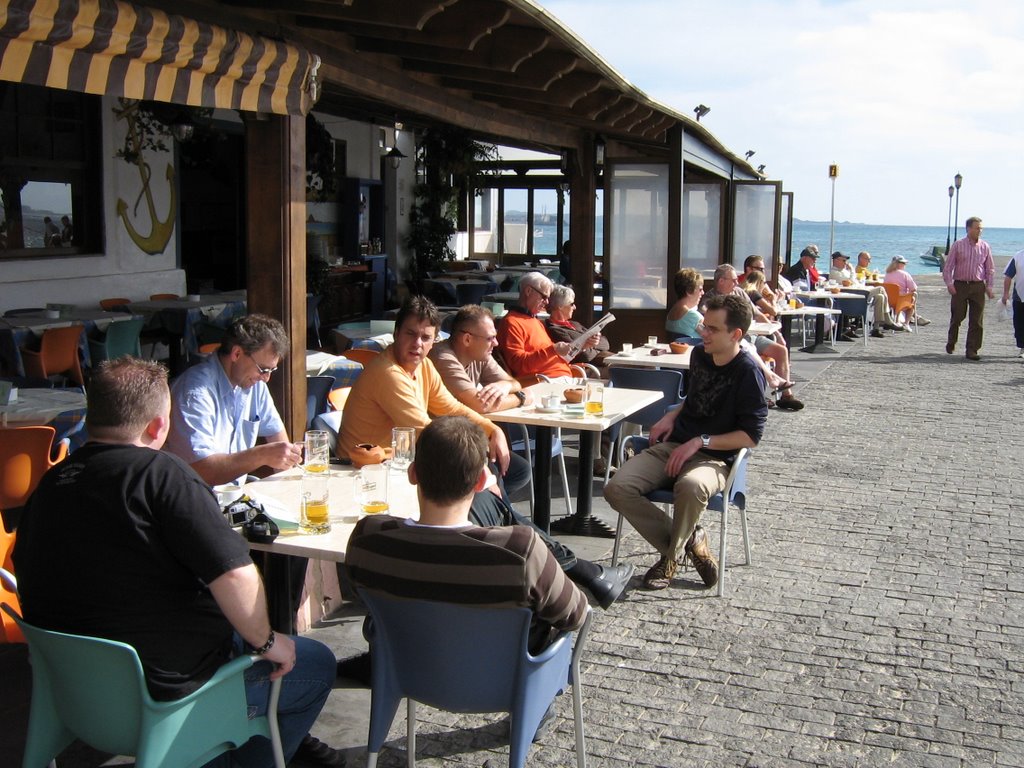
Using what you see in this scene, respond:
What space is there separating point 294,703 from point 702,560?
2697mm

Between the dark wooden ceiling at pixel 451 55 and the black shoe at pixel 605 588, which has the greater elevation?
the dark wooden ceiling at pixel 451 55

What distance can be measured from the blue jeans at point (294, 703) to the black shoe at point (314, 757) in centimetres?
43

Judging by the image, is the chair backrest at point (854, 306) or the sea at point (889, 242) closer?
the chair backrest at point (854, 306)

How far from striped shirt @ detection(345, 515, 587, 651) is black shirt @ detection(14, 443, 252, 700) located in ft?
1.15

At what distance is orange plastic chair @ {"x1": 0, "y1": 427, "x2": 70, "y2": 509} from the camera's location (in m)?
4.66

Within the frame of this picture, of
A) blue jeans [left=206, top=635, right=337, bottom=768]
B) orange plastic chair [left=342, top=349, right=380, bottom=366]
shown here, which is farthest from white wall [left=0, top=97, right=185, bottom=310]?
blue jeans [left=206, top=635, right=337, bottom=768]

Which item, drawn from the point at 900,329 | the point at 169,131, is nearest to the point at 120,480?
the point at 169,131

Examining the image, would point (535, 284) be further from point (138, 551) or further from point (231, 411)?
point (138, 551)

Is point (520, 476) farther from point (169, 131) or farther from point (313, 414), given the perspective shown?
point (169, 131)

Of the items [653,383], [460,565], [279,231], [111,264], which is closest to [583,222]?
[111,264]

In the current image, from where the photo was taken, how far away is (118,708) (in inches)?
99.0

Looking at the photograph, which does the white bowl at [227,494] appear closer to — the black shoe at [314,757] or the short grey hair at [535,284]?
the black shoe at [314,757]

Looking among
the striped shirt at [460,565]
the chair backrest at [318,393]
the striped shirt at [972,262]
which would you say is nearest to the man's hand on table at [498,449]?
the chair backrest at [318,393]

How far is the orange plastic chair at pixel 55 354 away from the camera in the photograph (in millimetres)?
7719
